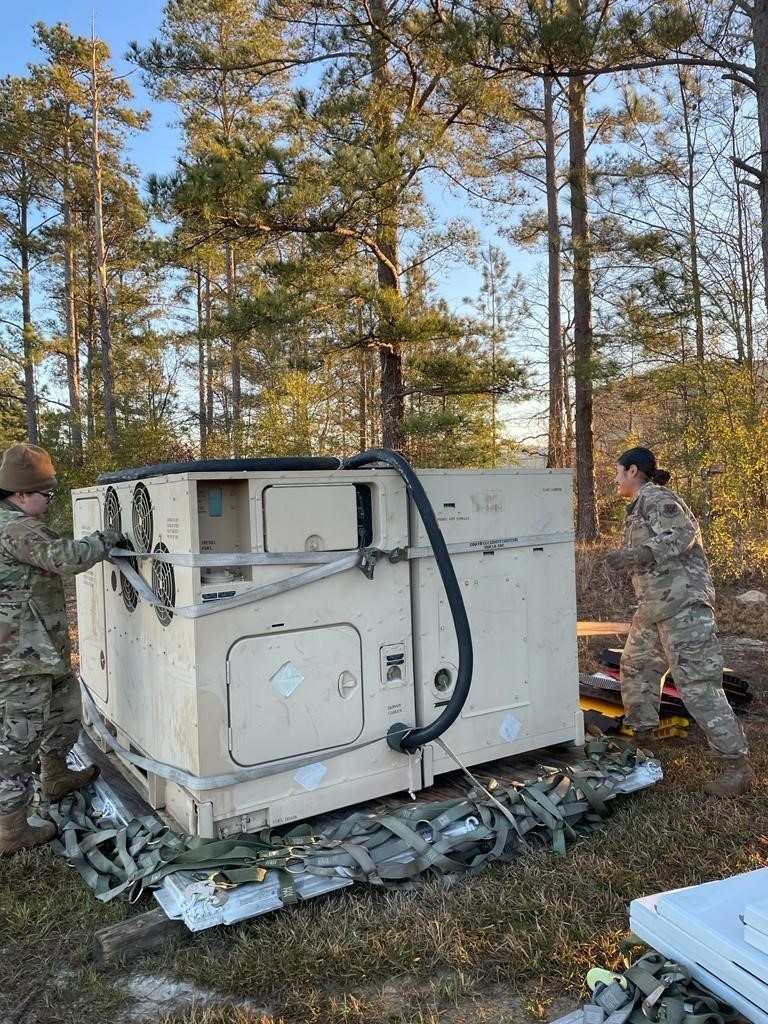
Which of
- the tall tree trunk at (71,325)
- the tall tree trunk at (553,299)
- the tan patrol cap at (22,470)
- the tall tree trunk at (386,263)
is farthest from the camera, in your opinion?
the tall tree trunk at (71,325)

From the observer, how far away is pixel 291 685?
2.88m

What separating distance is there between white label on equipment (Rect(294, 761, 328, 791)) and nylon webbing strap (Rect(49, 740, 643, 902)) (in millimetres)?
168

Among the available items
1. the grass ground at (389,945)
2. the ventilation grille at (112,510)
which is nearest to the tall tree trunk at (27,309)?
the ventilation grille at (112,510)

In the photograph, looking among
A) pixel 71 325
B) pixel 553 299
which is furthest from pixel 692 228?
pixel 71 325

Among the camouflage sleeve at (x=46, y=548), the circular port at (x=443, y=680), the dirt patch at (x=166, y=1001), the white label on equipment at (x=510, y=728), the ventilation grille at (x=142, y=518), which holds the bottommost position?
the dirt patch at (x=166, y=1001)

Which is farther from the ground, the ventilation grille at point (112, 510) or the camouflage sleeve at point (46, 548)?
the ventilation grille at point (112, 510)

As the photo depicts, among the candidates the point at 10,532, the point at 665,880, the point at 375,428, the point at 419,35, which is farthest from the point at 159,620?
the point at 375,428

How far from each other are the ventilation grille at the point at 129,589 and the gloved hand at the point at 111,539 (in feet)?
0.09

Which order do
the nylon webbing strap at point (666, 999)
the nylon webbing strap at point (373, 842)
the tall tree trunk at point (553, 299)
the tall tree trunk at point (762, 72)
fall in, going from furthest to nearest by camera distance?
the tall tree trunk at point (553, 299)
the tall tree trunk at point (762, 72)
the nylon webbing strap at point (373, 842)
the nylon webbing strap at point (666, 999)

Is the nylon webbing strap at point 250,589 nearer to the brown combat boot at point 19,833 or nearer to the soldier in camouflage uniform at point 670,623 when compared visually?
the brown combat boot at point 19,833

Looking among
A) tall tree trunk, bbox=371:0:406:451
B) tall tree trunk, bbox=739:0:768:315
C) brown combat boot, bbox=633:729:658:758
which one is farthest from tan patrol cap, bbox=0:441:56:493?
tall tree trunk, bbox=371:0:406:451

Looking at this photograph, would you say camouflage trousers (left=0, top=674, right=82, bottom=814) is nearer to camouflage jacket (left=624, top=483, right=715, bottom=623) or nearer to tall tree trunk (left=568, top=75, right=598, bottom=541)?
camouflage jacket (left=624, top=483, right=715, bottom=623)

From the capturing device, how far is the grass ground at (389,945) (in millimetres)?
2141

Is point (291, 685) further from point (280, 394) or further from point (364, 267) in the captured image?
point (280, 394)
